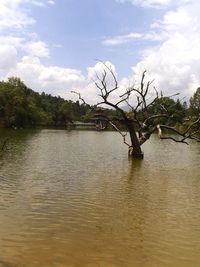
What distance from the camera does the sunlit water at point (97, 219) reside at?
9.00 m

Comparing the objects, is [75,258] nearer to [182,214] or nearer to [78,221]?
[78,221]

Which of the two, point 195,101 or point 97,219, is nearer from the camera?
point 97,219

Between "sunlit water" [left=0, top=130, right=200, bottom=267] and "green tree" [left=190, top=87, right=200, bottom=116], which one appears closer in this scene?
"sunlit water" [left=0, top=130, right=200, bottom=267]

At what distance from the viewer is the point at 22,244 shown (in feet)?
31.2

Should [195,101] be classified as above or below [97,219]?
above

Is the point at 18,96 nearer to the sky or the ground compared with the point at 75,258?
nearer to the sky

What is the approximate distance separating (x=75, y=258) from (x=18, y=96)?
3396 inches

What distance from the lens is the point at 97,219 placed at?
12227mm

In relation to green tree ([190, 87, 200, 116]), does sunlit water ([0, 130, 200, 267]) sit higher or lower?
lower

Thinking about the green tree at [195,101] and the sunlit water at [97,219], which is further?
the green tree at [195,101]

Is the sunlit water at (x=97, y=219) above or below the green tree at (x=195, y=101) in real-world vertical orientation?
below

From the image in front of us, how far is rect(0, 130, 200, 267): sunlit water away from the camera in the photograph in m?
9.00

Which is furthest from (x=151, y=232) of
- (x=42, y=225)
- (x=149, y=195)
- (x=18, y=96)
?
(x=18, y=96)

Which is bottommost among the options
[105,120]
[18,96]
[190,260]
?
[190,260]
